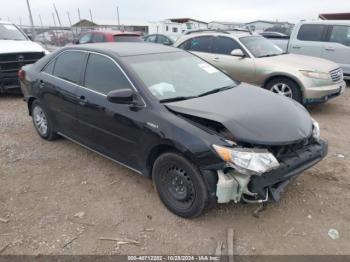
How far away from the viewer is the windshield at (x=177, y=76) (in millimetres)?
3604

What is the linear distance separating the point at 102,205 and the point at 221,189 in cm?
142

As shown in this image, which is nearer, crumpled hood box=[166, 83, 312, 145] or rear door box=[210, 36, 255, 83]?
crumpled hood box=[166, 83, 312, 145]

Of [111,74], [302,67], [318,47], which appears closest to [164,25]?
[318,47]

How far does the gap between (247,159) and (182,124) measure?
0.69 m

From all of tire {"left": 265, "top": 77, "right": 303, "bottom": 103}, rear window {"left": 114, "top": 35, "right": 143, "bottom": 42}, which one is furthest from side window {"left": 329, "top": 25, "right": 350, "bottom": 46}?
rear window {"left": 114, "top": 35, "right": 143, "bottom": 42}

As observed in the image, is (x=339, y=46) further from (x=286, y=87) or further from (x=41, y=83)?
(x=41, y=83)

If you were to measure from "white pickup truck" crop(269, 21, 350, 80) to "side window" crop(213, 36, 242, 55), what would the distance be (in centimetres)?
313

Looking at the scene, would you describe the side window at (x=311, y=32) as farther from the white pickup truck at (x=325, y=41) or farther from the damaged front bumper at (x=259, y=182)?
the damaged front bumper at (x=259, y=182)

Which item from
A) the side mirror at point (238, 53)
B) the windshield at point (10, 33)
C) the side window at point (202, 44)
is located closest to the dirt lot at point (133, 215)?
the side mirror at point (238, 53)

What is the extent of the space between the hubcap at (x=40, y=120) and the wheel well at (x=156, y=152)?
247 cm

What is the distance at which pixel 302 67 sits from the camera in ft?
21.8

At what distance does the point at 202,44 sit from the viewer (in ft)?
26.8

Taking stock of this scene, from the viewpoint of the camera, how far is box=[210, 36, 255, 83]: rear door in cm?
721

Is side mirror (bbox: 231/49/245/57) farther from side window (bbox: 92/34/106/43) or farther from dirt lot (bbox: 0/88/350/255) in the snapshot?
side window (bbox: 92/34/106/43)
